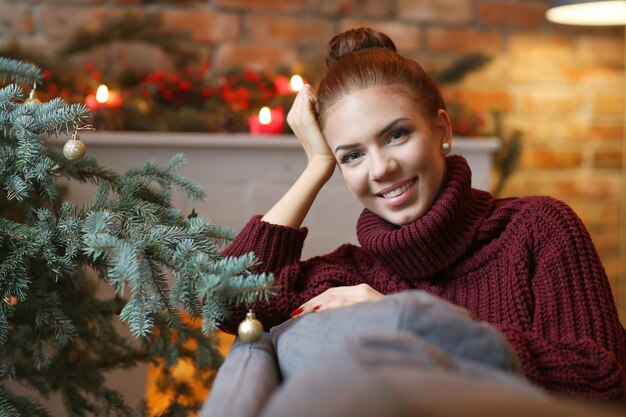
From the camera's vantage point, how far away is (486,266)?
1.56m

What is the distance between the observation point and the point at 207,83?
294 centimetres

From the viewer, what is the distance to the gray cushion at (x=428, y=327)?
94 cm

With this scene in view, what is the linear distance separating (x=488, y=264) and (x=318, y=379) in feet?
2.76

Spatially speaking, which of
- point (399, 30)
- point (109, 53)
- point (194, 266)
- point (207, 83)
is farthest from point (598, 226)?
point (194, 266)

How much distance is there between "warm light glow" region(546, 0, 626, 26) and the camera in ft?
9.88

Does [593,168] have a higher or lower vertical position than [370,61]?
higher

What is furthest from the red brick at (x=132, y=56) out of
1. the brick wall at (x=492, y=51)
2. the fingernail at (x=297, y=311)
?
the fingernail at (x=297, y=311)

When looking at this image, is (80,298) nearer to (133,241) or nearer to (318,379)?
(133,241)

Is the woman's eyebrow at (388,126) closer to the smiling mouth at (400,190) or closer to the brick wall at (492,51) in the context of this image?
the smiling mouth at (400,190)

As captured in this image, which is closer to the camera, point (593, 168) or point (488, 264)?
point (488, 264)

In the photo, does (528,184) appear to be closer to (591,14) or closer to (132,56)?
(591,14)

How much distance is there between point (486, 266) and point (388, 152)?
0.28 m

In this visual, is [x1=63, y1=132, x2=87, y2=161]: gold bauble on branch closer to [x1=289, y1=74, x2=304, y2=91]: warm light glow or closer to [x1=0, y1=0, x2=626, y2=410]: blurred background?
[x1=0, y1=0, x2=626, y2=410]: blurred background

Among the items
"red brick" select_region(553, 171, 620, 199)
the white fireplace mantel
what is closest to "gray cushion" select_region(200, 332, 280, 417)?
the white fireplace mantel
